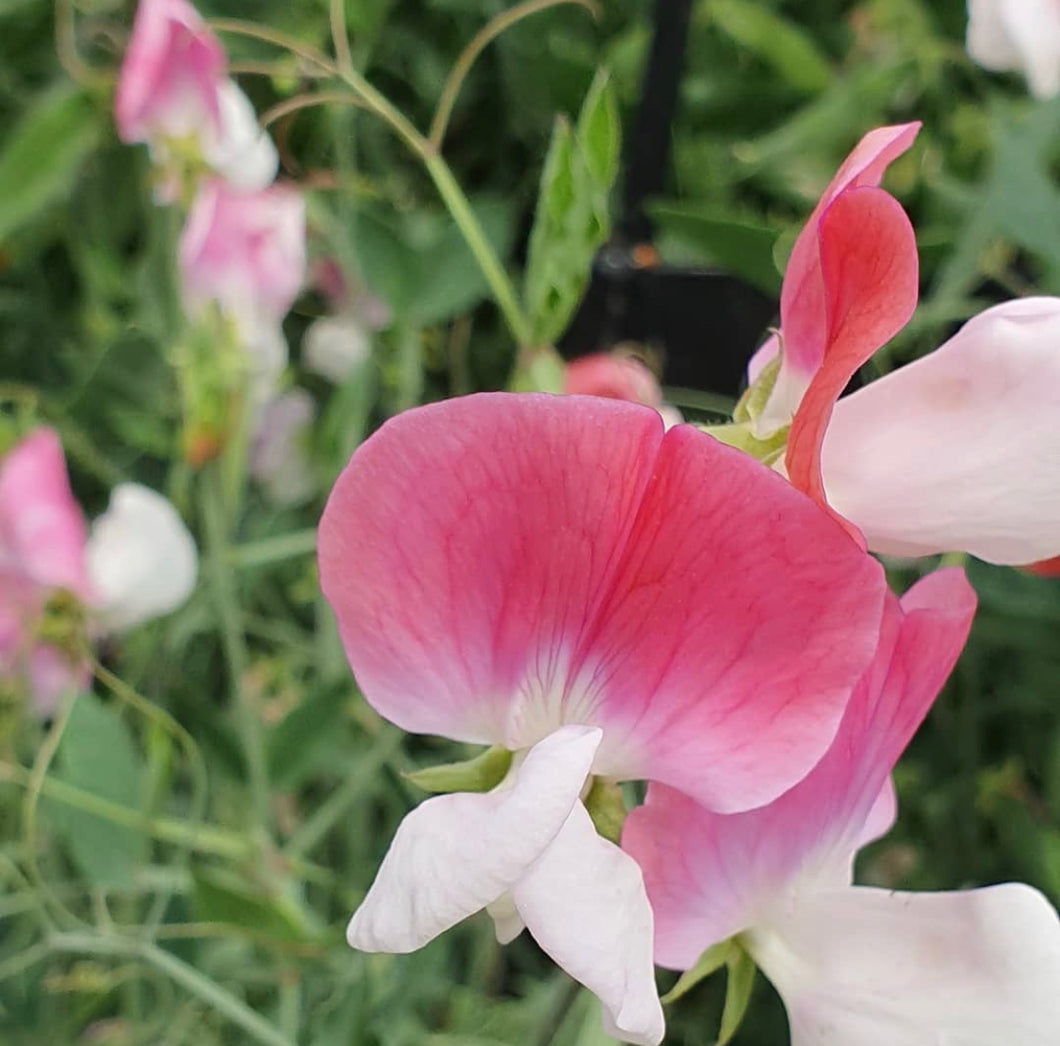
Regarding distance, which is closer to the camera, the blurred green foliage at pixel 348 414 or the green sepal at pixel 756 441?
the green sepal at pixel 756 441

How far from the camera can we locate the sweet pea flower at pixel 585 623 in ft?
0.80

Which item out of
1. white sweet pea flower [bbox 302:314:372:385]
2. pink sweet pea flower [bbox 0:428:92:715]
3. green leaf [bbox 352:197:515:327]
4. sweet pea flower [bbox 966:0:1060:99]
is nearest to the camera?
sweet pea flower [bbox 966:0:1060:99]

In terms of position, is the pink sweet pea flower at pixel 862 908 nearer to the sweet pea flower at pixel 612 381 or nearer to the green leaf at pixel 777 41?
the sweet pea flower at pixel 612 381

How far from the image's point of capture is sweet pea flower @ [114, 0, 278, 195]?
0.61 metres

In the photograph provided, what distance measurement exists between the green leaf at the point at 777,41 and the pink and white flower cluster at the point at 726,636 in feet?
2.25

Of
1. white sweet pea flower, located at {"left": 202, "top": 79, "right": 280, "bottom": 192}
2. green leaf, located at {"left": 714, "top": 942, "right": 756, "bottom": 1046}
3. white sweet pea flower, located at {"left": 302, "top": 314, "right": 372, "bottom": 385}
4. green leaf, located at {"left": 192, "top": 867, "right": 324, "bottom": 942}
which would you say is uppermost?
white sweet pea flower, located at {"left": 202, "top": 79, "right": 280, "bottom": 192}

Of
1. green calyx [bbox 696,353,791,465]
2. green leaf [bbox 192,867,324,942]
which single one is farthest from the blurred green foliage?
green calyx [bbox 696,353,791,465]

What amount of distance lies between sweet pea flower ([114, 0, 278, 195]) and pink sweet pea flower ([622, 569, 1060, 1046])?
0.45m

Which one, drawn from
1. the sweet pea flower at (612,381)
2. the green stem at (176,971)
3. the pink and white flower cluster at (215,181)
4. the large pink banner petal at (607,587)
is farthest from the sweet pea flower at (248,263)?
the large pink banner petal at (607,587)

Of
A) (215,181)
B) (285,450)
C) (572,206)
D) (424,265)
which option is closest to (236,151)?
(215,181)

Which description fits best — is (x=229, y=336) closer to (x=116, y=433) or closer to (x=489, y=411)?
(x=116, y=433)

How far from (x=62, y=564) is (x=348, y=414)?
203 millimetres

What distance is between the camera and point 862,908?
1.03 feet

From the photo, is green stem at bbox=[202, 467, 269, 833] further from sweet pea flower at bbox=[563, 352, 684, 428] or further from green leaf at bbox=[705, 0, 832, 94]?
green leaf at bbox=[705, 0, 832, 94]
